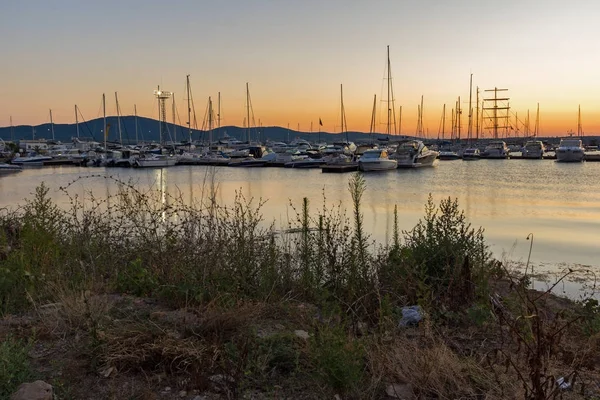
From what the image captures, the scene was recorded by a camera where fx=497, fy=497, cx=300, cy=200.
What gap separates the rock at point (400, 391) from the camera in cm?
358

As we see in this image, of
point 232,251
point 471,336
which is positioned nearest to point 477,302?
point 471,336

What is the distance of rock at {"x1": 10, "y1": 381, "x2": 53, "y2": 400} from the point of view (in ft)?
10.5

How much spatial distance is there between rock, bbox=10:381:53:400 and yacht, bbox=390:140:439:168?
167ft

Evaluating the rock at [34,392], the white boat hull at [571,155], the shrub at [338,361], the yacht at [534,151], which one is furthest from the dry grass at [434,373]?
the yacht at [534,151]

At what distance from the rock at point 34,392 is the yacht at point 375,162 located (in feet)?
149

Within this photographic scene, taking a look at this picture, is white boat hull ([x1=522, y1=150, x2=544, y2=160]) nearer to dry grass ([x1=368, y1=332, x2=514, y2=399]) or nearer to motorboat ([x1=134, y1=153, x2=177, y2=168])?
motorboat ([x1=134, y1=153, x2=177, y2=168])

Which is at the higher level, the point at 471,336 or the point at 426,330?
the point at 426,330

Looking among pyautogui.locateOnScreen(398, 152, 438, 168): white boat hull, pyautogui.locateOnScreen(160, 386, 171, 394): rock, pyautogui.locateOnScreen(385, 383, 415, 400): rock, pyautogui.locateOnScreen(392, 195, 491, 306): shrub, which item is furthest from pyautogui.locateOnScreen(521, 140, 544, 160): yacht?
pyautogui.locateOnScreen(160, 386, 171, 394): rock

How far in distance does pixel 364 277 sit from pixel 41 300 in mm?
3639

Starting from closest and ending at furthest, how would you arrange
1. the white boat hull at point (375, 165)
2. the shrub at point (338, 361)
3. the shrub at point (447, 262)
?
1. the shrub at point (338, 361)
2. the shrub at point (447, 262)
3. the white boat hull at point (375, 165)

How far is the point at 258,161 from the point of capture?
2505 inches

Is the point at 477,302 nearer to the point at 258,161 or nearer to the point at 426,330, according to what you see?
the point at 426,330

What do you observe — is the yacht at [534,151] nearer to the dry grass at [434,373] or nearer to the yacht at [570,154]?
the yacht at [570,154]

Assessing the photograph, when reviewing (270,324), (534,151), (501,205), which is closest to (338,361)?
(270,324)
